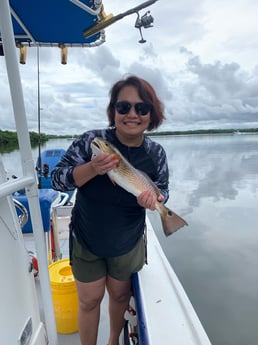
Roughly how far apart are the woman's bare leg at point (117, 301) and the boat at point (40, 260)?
88 mm

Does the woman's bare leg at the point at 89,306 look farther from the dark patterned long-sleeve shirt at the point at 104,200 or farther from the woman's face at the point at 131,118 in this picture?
the woman's face at the point at 131,118

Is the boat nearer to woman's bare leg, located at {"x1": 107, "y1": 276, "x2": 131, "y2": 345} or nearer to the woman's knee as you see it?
woman's bare leg, located at {"x1": 107, "y1": 276, "x2": 131, "y2": 345}

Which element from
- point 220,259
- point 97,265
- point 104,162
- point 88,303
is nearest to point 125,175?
point 104,162

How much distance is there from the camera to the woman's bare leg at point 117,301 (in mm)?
1920

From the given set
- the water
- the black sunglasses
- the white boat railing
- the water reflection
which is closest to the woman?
the black sunglasses

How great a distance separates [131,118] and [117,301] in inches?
51.2

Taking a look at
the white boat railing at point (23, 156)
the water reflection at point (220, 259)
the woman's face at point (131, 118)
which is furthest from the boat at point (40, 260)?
the water reflection at point (220, 259)

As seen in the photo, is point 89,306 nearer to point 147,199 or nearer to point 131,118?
point 147,199

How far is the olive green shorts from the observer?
1.78 meters

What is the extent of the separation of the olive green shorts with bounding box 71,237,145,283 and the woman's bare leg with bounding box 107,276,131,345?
7 cm

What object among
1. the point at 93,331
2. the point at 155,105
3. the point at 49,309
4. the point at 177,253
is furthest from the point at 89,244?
the point at 177,253

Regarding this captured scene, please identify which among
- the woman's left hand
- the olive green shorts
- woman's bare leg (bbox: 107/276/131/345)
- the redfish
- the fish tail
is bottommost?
woman's bare leg (bbox: 107/276/131/345)

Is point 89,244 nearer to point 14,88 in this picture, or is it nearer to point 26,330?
point 26,330

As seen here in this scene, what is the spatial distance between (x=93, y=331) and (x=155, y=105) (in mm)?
1594
